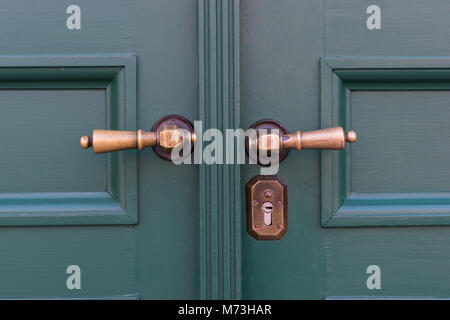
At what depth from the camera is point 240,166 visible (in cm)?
77

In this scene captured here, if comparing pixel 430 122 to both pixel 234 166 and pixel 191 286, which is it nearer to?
pixel 234 166

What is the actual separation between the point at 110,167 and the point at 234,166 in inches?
8.0

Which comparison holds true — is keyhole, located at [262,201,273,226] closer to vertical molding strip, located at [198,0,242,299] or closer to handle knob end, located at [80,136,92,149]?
vertical molding strip, located at [198,0,242,299]

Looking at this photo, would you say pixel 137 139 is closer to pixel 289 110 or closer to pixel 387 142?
pixel 289 110

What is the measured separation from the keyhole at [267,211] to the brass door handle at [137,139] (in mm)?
156

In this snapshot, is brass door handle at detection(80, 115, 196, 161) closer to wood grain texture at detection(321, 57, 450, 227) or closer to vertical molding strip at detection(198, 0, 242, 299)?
vertical molding strip at detection(198, 0, 242, 299)

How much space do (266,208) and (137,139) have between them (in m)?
0.23

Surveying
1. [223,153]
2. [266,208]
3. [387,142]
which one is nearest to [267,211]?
[266,208]

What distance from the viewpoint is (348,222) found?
0.78 meters

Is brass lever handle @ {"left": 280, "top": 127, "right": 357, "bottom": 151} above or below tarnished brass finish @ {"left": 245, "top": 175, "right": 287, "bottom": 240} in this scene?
above

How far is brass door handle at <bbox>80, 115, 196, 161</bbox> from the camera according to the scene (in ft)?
2.30

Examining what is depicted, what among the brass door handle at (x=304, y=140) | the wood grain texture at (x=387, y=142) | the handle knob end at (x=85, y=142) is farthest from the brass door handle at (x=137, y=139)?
the wood grain texture at (x=387, y=142)

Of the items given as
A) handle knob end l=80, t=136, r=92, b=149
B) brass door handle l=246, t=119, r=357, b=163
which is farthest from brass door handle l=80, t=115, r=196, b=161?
brass door handle l=246, t=119, r=357, b=163

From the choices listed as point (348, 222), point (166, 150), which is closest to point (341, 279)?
point (348, 222)
